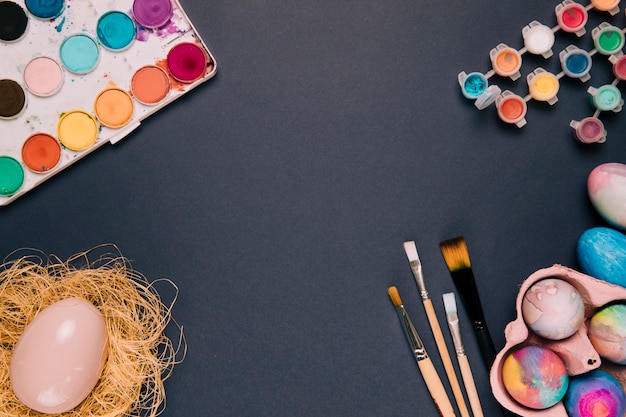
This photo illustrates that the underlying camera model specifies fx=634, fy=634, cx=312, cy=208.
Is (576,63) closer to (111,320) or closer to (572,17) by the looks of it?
(572,17)

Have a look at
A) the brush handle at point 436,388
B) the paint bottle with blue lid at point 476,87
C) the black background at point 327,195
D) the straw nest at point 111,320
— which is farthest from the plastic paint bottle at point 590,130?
the straw nest at point 111,320

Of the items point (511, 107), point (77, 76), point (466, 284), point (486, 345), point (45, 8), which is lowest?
point (486, 345)

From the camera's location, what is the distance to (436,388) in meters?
1.10

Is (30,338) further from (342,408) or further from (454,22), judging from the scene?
(454,22)

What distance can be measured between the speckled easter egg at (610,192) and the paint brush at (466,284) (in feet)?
0.79

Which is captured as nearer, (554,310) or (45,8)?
(554,310)

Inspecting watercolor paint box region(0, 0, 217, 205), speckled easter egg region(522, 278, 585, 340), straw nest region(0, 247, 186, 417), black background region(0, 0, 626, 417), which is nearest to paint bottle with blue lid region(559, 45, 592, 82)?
black background region(0, 0, 626, 417)

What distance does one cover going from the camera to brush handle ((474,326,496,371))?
3.63 ft

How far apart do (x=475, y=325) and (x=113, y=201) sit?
0.68 meters

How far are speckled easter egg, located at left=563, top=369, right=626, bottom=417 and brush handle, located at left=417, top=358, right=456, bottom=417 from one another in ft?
0.63

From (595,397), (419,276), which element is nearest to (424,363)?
(419,276)

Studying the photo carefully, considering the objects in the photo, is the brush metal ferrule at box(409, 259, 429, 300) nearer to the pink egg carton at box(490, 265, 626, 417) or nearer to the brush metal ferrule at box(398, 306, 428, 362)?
the brush metal ferrule at box(398, 306, 428, 362)

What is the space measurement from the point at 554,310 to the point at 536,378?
109 millimetres

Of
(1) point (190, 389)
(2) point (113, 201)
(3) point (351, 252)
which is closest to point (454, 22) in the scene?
(3) point (351, 252)
